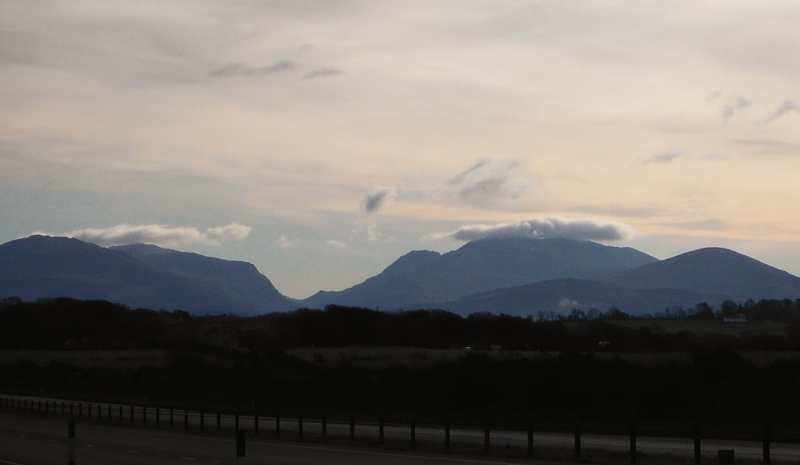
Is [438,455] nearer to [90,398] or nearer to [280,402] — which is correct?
[280,402]

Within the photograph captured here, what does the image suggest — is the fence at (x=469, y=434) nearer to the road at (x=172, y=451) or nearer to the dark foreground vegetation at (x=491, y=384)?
the road at (x=172, y=451)

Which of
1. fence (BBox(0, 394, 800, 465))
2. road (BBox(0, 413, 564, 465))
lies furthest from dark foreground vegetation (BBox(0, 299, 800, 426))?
road (BBox(0, 413, 564, 465))

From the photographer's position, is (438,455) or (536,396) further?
(536,396)

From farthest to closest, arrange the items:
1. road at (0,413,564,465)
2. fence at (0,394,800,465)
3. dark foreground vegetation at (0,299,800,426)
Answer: dark foreground vegetation at (0,299,800,426) < road at (0,413,564,465) < fence at (0,394,800,465)

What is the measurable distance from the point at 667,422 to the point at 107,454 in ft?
80.8

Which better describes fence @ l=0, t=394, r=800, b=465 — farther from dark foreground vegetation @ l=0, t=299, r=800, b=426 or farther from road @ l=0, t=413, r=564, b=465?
dark foreground vegetation @ l=0, t=299, r=800, b=426

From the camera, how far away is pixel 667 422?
141 feet

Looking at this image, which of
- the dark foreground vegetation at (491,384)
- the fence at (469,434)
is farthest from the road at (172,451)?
the dark foreground vegetation at (491,384)

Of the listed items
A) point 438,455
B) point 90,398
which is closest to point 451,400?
point 438,455

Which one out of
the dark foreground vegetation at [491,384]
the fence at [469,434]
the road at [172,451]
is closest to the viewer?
the fence at [469,434]

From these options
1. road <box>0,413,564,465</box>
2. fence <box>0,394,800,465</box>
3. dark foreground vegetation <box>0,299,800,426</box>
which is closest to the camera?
fence <box>0,394,800,465</box>

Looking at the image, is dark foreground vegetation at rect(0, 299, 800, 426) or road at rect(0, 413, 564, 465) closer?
road at rect(0, 413, 564, 465)

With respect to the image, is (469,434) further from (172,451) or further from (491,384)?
(491,384)

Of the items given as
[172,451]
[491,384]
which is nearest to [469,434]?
[172,451]
